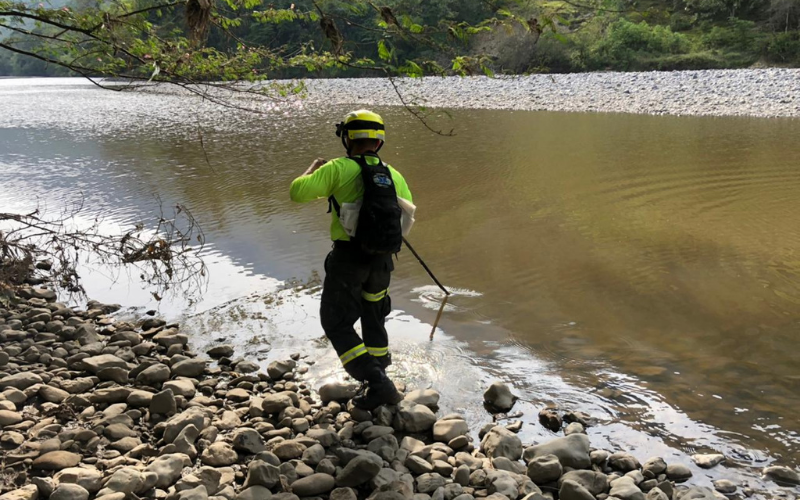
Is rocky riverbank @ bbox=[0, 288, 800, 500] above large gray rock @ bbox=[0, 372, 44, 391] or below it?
below

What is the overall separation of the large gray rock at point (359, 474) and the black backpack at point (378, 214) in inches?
53.0

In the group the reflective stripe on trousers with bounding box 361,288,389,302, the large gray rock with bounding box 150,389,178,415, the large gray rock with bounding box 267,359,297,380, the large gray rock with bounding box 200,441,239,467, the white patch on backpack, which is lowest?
the large gray rock with bounding box 267,359,297,380

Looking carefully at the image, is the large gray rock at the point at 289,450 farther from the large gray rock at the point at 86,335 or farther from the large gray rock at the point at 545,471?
the large gray rock at the point at 86,335

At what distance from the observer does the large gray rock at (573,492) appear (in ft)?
10.5

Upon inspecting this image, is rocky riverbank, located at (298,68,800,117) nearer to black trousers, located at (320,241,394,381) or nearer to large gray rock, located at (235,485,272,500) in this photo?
black trousers, located at (320,241,394,381)

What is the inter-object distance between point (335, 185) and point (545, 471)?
7.15ft

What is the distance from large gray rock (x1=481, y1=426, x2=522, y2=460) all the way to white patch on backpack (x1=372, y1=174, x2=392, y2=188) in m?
1.74

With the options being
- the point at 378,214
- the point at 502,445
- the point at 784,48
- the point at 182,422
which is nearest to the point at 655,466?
the point at 502,445

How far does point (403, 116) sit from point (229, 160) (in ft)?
37.9

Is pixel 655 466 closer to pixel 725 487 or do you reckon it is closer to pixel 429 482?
pixel 725 487

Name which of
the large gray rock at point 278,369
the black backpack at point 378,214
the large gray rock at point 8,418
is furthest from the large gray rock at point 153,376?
the black backpack at point 378,214

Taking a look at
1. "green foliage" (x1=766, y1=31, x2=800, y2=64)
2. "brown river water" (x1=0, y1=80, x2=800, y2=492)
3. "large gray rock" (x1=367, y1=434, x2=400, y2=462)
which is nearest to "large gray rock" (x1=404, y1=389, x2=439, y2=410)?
"brown river water" (x1=0, y1=80, x2=800, y2=492)

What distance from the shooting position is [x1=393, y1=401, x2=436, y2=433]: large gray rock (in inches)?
159

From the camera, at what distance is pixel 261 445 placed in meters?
3.63
